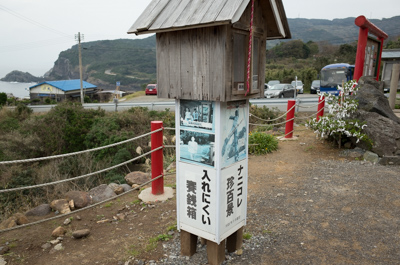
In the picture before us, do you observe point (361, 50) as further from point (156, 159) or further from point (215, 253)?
point (215, 253)

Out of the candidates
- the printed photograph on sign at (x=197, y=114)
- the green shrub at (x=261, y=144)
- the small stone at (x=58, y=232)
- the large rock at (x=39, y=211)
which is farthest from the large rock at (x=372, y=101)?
the large rock at (x=39, y=211)

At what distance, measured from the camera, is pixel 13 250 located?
11.1 ft

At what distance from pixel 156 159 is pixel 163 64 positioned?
6.60 ft

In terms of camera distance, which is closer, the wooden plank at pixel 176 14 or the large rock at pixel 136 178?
the wooden plank at pixel 176 14

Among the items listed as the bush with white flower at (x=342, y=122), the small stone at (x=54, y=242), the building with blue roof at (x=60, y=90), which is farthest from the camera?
the building with blue roof at (x=60, y=90)

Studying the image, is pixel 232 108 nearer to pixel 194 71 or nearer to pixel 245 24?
pixel 194 71

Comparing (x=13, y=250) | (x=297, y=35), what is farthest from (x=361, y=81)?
(x=297, y=35)

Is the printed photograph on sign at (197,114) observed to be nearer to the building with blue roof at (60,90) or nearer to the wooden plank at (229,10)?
the wooden plank at (229,10)

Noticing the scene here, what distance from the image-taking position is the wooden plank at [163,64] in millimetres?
2916

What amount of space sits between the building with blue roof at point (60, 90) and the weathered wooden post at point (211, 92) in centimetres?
3730

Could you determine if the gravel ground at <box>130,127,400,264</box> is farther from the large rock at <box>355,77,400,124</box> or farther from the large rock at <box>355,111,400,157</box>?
the large rock at <box>355,77,400,124</box>

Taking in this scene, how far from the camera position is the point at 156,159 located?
4625mm

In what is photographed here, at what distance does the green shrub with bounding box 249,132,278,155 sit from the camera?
725 centimetres

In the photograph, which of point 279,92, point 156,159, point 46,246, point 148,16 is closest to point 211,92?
point 148,16
